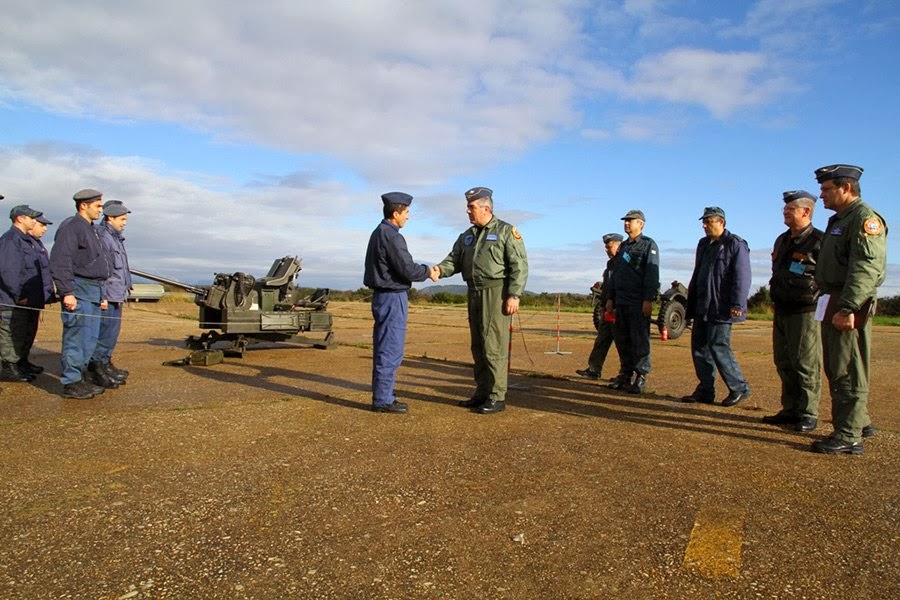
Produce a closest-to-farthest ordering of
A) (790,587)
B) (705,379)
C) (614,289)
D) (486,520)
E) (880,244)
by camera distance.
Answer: (790,587)
(486,520)
(880,244)
(705,379)
(614,289)

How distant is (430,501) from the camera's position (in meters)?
3.18

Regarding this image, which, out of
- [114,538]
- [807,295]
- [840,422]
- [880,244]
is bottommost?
[114,538]

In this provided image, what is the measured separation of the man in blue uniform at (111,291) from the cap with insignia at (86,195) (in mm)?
537

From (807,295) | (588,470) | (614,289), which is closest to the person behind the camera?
(588,470)

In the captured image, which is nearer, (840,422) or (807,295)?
(840,422)

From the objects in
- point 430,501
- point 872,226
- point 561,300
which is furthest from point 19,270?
point 561,300

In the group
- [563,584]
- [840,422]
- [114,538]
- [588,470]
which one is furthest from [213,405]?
[840,422]

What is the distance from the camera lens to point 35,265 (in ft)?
23.8

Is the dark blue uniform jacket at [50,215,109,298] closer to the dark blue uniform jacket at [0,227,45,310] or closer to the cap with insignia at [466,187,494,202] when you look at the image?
the dark blue uniform jacket at [0,227,45,310]

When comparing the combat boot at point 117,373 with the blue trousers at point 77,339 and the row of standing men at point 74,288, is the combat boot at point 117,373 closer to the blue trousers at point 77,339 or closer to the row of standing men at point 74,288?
the row of standing men at point 74,288

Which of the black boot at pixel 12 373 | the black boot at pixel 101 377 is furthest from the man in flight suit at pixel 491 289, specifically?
the black boot at pixel 12 373

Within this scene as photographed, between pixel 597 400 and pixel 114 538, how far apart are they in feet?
14.4

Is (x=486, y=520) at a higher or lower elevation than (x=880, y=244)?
lower

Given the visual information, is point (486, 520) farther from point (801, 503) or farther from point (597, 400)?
point (597, 400)
